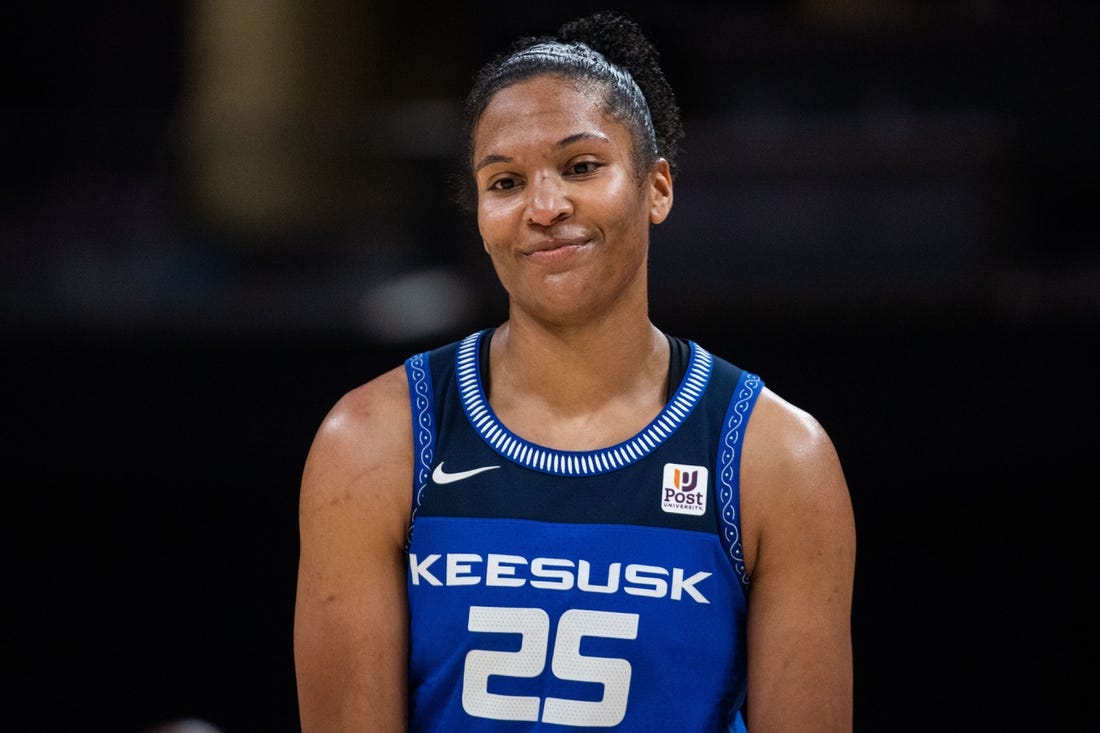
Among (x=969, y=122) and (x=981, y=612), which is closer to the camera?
(x=981, y=612)

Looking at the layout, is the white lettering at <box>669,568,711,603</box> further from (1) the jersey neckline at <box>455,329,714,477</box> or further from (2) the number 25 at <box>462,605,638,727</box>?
(1) the jersey neckline at <box>455,329,714,477</box>

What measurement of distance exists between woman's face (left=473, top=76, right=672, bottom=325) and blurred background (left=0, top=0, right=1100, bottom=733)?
78.3 inches

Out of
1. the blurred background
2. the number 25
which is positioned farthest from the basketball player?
the blurred background

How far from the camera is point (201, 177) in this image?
5.33 meters

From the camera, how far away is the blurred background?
3.67 metres

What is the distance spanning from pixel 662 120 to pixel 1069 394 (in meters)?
2.16

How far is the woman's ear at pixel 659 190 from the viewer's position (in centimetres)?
192

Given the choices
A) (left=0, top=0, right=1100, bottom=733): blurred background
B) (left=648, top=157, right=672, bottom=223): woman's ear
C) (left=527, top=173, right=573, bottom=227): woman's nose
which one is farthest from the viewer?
(left=0, top=0, right=1100, bottom=733): blurred background

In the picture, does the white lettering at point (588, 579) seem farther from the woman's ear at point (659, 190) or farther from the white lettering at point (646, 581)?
the woman's ear at point (659, 190)

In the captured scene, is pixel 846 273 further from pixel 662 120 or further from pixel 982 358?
pixel 662 120

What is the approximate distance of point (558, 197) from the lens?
1772mm

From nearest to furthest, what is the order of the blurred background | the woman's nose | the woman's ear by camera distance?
the woman's nose < the woman's ear < the blurred background

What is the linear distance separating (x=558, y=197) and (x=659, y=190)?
8.8 inches

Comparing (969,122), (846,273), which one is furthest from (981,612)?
(969,122)
